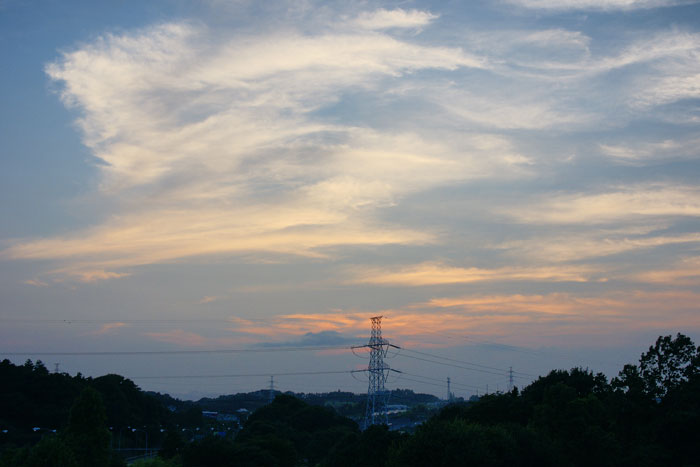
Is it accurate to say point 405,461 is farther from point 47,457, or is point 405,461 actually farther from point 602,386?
point 602,386

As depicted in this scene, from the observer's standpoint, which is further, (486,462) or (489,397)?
(489,397)

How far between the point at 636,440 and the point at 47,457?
4286cm

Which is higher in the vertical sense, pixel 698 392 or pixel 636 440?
pixel 698 392

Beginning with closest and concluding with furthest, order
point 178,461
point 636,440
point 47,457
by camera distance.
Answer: point 47,457 → point 636,440 → point 178,461

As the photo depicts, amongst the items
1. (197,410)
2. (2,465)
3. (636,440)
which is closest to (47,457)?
(2,465)

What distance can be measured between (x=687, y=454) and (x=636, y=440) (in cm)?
471

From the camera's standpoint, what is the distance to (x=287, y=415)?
398 feet

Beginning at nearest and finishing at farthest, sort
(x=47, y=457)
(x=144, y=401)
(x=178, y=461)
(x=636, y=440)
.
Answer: (x=47, y=457)
(x=636, y=440)
(x=178, y=461)
(x=144, y=401)

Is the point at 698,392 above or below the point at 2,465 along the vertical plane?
above

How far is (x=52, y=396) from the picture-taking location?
9769 cm

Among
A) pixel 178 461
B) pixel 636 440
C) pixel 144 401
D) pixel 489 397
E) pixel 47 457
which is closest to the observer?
pixel 47 457

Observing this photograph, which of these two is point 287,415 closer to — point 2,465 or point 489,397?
point 489,397

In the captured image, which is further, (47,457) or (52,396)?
(52,396)

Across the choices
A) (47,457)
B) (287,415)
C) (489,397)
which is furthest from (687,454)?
(287,415)
